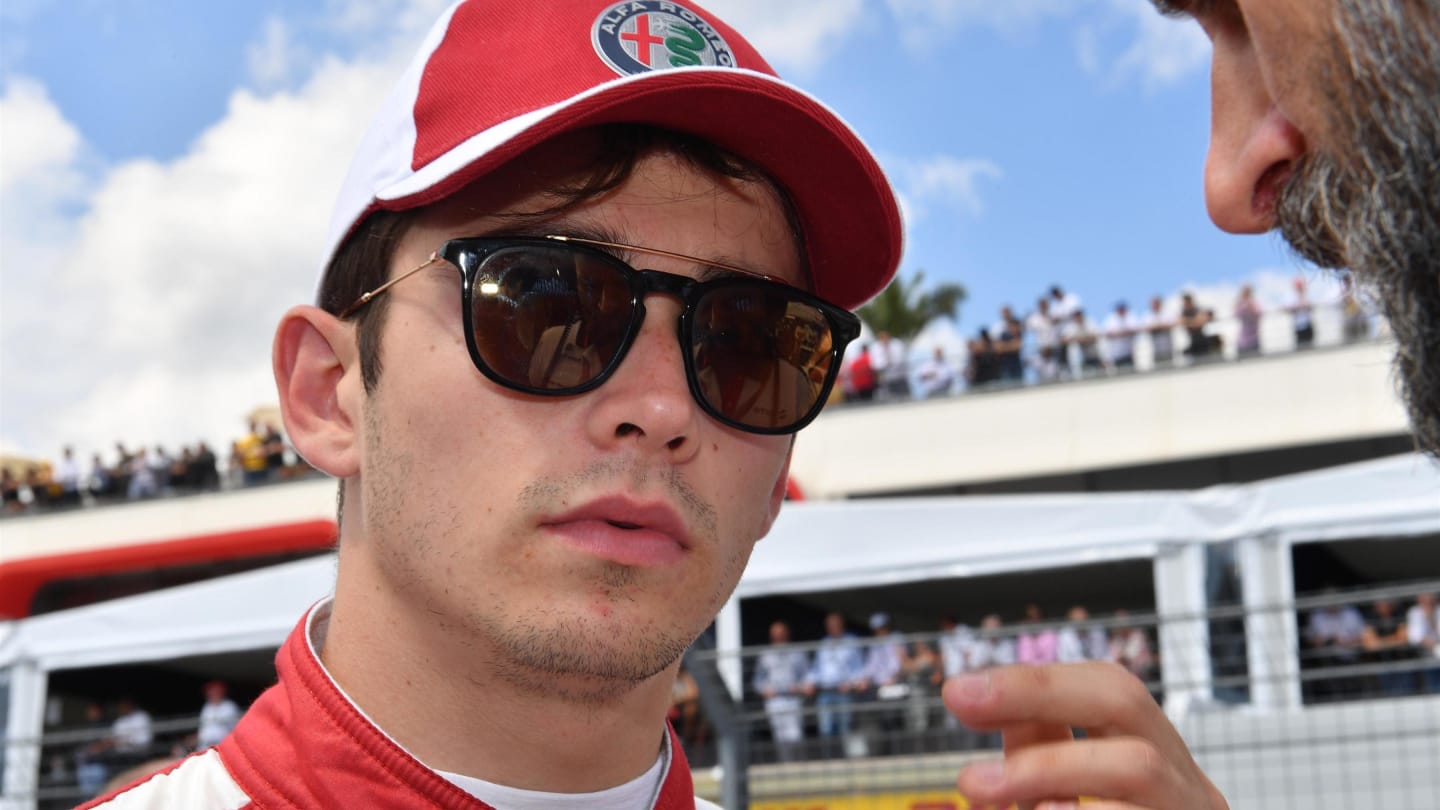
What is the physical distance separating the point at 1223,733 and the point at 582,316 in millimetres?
5630

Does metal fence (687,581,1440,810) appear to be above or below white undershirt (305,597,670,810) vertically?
below

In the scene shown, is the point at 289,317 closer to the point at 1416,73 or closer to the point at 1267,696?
the point at 1416,73

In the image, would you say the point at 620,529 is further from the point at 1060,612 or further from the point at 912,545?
the point at 1060,612

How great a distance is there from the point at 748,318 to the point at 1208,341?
62.0 feet

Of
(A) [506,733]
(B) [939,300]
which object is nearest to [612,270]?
(A) [506,733]

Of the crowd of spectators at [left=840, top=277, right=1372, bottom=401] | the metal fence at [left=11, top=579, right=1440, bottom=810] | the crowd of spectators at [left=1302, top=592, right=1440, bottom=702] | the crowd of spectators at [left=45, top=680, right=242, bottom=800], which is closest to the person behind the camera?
the metal fence at [left=11, top=579, right=1440, bottom=810]

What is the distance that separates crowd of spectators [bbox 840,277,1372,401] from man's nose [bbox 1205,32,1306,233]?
1835 centimetres

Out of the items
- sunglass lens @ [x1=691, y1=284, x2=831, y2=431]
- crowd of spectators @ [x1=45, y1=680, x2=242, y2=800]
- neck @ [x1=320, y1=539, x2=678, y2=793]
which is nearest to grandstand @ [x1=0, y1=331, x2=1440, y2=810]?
crowd of spectators @ [x1=45, y1=680, x2=242, y2=800]

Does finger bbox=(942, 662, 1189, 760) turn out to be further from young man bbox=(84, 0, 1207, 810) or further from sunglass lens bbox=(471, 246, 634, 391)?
sunglass lens bbox=(471, 246, 634, 391)

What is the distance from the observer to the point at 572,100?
1646 millimetres

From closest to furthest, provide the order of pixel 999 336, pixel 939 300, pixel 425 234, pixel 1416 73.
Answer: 1. pixel 1416 73
2. pixel 425 234
3. pixel 999 336
4. pixel 939 300

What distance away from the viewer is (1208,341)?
764 inches

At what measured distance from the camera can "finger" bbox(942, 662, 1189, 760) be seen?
110 cm

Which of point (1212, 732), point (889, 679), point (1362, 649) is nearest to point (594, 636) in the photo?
point (1212, 732)
